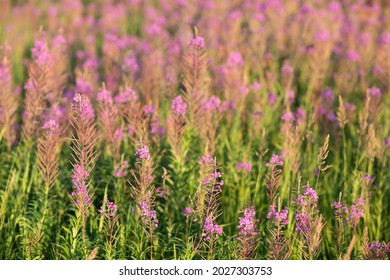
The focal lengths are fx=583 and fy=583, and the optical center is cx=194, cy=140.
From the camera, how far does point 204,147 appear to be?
12.6 ft

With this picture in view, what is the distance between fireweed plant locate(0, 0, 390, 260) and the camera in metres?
3.11

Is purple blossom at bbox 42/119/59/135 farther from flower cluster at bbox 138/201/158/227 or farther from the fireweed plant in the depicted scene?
flower cluster at bbox 138/201/158/227

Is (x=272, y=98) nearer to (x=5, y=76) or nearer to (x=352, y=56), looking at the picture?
(x=352, y=56)

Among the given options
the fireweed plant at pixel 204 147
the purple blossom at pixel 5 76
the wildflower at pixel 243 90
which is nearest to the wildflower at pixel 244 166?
the fireweed plant at pixel 204 147

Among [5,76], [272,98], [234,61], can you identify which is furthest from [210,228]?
[234,61]

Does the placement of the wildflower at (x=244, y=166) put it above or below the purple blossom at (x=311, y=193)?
above

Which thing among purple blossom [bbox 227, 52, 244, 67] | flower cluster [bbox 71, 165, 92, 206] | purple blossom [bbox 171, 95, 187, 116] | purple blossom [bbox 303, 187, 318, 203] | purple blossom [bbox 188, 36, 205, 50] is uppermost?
purple blossom [bbox 227, 52, 244, 67]

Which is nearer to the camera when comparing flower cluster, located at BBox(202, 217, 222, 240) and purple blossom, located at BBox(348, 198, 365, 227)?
flower cluster, located at BBox(202, 217, 222, 240)

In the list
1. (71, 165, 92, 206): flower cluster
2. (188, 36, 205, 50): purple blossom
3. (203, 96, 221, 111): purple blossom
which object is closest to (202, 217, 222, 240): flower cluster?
(71, 165, 92, 206): flower cluster

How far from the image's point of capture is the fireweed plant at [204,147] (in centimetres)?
311

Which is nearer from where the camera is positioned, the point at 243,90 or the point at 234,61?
the point at 243,90

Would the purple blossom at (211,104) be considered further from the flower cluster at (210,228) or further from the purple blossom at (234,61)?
the flower cluster at (210,228)

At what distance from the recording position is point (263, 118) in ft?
15.0
